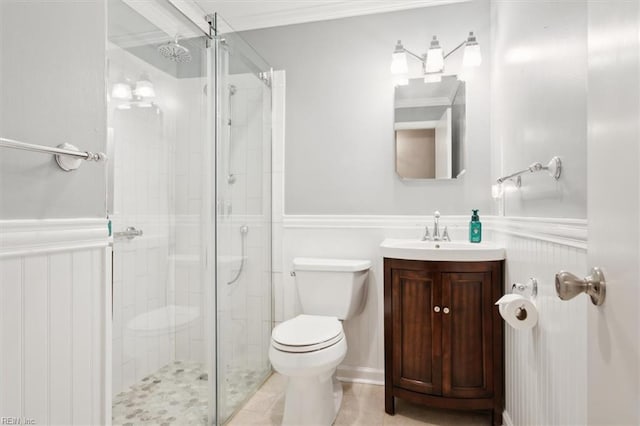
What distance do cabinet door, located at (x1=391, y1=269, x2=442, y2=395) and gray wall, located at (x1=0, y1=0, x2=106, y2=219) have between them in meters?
1.41

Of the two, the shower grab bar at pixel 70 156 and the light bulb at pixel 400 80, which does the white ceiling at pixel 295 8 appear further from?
the shower grab bar at pixel 70 156

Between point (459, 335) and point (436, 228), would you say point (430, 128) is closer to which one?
point (436, 228)

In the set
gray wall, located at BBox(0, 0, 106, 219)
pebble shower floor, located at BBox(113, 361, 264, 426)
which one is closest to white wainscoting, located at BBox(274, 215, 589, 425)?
pebble shower floor, located at BBox(113, 361, 264, 426)

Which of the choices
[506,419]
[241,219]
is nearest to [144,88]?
[241,219]

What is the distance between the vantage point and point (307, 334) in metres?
1.68

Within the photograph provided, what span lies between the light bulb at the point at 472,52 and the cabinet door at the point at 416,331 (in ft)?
4.15

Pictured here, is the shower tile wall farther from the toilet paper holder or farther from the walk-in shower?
the toilet paper holder

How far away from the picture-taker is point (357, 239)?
88.3 inches

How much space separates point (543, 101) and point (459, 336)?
1133mm

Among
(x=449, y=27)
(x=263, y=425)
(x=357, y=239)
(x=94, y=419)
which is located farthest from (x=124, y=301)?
(x=449, y=27)

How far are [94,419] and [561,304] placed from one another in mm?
1533

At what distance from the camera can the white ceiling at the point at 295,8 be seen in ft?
7.11

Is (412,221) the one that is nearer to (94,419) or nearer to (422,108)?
(422,108)

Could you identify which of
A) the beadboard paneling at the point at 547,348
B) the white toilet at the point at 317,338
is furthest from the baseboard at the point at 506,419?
the white toilet at the point at 317,338
